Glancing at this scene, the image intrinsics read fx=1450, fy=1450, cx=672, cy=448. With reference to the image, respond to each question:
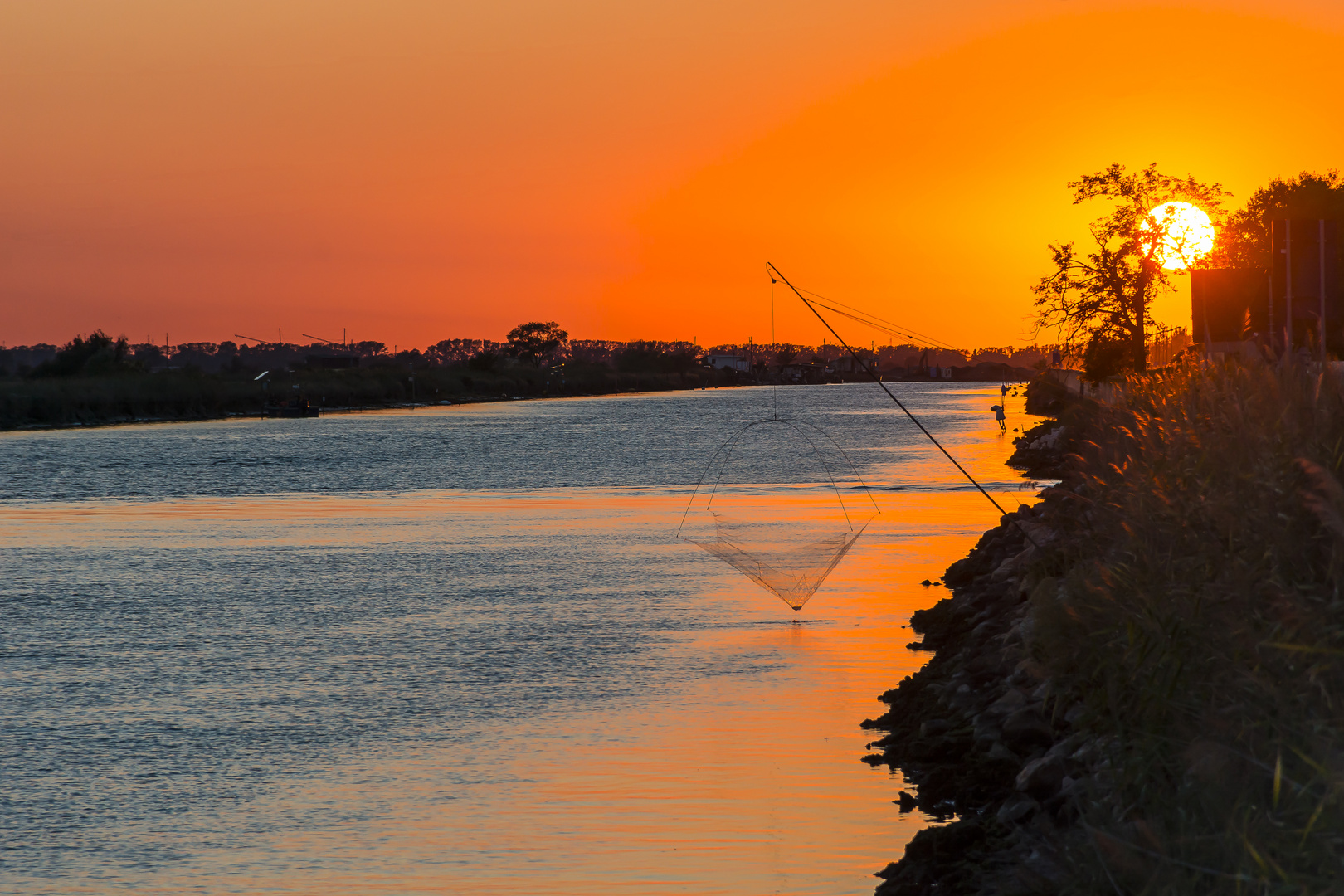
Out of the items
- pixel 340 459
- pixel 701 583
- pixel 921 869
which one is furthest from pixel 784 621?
Answer: pixel 340 459

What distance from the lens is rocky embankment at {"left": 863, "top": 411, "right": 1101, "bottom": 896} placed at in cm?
870

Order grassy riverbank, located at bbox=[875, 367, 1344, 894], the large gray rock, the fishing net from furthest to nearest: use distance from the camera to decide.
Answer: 1. the fishing net
2. the large gray rock
3. grassy riverbank, located at bbox=[875, 367, 1344, 894]

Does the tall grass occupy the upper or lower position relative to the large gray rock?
upper

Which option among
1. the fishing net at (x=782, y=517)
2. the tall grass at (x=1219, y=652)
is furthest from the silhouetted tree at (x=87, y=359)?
the tall grass at (x=1219, y=652)

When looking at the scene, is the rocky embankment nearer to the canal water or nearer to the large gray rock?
the large gray rock

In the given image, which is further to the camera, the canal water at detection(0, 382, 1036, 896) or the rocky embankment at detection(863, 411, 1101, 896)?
the canal water at detection(0, 382, 1036, 896)

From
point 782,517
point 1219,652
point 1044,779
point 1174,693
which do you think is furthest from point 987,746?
point 782,517

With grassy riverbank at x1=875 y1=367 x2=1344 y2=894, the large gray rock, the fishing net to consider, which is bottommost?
the fishing net

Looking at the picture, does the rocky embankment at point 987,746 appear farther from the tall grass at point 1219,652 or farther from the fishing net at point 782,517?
the fishing net at point 782,517

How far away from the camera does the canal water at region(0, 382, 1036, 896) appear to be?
970 cm

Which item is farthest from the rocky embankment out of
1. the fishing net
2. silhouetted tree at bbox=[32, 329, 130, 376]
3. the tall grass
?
silhouetted tree at bbox=[32, 329, 130, 376]

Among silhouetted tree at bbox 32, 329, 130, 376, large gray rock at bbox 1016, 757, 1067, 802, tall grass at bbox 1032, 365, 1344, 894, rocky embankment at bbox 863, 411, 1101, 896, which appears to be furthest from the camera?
silhouetted tree at bbox 32, 329, 130, 376

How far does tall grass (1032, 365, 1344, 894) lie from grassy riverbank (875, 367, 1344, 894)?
2 cm

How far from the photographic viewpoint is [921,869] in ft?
29.2
